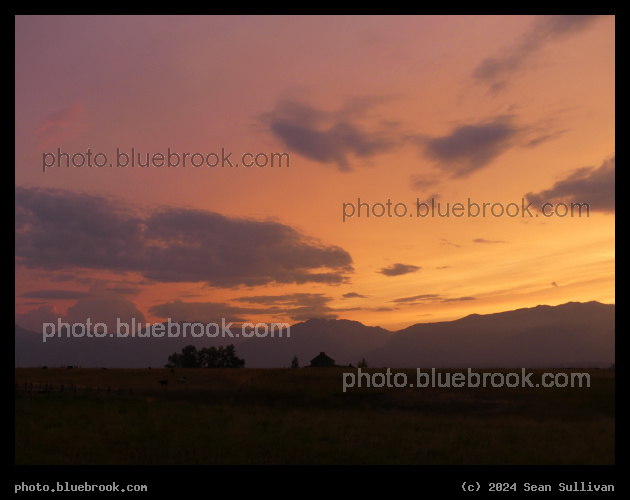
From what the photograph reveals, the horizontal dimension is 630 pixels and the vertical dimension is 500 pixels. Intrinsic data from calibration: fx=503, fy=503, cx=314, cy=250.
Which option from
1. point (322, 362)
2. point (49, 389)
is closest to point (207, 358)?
point (322, 362)

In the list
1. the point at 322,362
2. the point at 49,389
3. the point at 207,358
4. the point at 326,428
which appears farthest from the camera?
the point at 207,358

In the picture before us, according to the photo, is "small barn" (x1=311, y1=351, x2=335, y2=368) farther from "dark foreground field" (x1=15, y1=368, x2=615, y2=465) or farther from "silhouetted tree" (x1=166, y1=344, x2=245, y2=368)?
"silhouetted tree" (x1=166, y1=344, x2=245, y2=368)

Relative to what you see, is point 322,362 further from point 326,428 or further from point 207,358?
point 326,428

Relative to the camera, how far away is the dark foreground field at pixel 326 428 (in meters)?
24.6

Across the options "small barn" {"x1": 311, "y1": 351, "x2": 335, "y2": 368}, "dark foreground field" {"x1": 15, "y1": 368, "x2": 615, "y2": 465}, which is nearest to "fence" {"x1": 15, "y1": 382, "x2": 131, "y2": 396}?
"dark foreground field" {"x1": 15, "y1": 368, "x2": 615, "y2": 465}

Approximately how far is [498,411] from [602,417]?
28.6 ft

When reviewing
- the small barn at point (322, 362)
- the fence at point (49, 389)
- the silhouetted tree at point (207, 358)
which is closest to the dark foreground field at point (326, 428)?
the fence at point (49, 389)

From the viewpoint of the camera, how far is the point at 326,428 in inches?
1287

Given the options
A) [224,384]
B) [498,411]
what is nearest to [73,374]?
[224,384]

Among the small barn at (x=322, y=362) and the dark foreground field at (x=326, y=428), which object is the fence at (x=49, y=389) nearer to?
the dark foreground field at (x=326, y=428)
